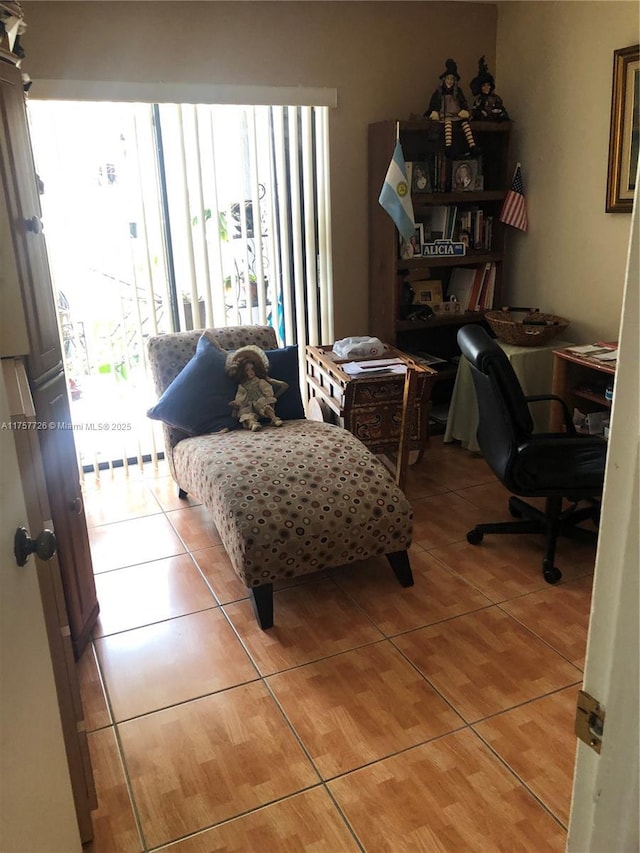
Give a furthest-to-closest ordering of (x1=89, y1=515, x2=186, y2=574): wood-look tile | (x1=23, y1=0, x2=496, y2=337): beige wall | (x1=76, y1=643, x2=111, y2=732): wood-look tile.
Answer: (x1=23, y1=0, x2=496, y2=337): beige wall < (x1=89, y1=515, x2=186, y2=574): wood-look tile < (x1=76, y1=643, x2=111, y2=732): wood-look tile

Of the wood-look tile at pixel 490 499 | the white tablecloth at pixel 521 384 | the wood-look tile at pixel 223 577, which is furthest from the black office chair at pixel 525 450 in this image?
the wood-look tile at pixel 223 577

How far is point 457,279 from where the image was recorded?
4.33m

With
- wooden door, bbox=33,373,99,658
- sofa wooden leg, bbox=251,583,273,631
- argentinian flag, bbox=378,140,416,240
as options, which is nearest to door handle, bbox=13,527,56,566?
wooden door, bbox=33,373,99,658

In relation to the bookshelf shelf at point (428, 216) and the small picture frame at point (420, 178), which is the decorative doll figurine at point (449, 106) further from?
the small picture frame at point (420, 178)

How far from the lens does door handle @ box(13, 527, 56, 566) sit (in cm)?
118

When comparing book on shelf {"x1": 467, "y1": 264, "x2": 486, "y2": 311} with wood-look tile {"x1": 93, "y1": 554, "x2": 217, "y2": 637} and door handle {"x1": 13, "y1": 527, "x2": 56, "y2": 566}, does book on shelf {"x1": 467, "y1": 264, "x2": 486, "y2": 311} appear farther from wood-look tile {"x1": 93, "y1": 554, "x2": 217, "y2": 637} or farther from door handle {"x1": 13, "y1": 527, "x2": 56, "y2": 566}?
door handle {"x1": 13, "y1": 527, "x2": 56, "y2": 566}

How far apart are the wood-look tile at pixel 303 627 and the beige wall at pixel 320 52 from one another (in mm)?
1959

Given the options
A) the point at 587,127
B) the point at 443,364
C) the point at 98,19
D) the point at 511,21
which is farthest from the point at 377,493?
the point at 511,21

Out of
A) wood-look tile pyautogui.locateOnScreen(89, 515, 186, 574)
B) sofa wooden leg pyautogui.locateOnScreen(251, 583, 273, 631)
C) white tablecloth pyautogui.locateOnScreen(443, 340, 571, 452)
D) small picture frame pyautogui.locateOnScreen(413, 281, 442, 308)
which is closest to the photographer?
sofa wooden leg pyautogui.locateOnScreen(251, 583, 273, 631)

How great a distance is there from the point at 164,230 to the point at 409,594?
90.2 inches

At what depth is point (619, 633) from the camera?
71cm

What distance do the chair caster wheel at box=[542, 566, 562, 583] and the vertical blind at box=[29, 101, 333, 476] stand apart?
202cm

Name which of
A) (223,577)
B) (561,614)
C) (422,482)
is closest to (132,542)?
(223,577)

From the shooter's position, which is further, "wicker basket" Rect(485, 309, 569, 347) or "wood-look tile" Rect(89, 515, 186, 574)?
"wicker basket" Rect(485, 309, 569, 347)
